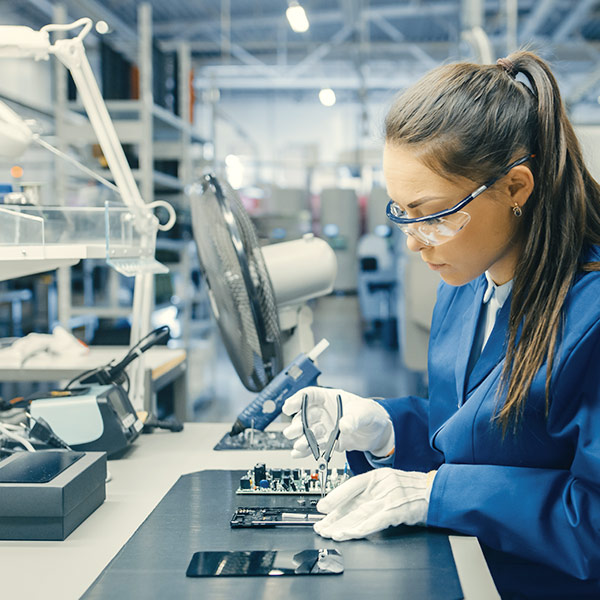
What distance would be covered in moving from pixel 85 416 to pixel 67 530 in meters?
0.37

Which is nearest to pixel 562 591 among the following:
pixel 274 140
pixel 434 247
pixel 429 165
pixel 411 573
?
pixel 411 573

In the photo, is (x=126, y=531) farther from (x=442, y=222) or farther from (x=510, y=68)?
(x=510, y=68)

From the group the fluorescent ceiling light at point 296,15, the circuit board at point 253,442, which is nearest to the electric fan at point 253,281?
the circuit board at point 253,442

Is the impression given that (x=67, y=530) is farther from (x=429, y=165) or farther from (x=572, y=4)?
(x=572, y=4)

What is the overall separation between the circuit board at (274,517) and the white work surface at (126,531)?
0.56ft

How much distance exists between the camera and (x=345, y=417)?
105cm

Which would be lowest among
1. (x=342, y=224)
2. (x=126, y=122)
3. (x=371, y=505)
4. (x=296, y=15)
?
(x=371, y=505)

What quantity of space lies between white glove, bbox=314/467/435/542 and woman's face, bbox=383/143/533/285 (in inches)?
12.8

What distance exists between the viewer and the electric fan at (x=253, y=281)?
1.27m

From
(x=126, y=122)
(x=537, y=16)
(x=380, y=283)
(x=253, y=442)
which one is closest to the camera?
(x=253, y=442)

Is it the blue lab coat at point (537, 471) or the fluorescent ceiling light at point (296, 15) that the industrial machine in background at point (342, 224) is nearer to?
the fluorescent ceiling light at point (296, 15)

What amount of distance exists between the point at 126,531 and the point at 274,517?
0.75 ft

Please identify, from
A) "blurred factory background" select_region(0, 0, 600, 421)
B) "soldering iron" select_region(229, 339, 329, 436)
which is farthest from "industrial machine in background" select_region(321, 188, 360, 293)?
"soldering iron" select_region(229, 339, 329, 436)

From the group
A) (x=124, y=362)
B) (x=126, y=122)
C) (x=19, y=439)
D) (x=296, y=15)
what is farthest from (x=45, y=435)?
(x=296, y=15)
